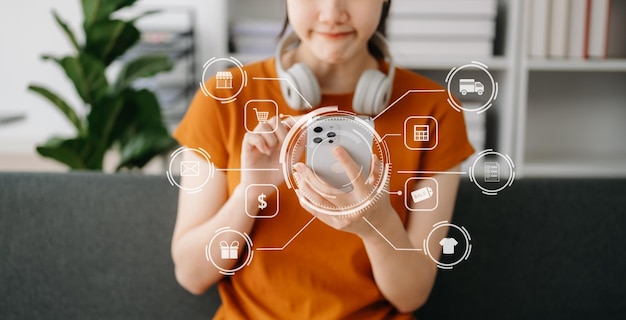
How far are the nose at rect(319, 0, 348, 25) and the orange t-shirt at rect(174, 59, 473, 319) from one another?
0.07m

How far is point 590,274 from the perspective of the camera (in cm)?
65

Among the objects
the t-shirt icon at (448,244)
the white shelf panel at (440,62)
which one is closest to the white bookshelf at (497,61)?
the white shelf panel at (440,62)

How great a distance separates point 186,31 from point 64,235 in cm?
29

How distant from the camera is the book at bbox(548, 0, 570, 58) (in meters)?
0.70

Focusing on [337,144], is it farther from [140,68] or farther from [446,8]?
[140,68]

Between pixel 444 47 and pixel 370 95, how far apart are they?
192 millimetres

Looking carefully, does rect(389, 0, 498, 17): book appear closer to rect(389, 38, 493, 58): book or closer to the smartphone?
rect(389, 38, 493, 58): book

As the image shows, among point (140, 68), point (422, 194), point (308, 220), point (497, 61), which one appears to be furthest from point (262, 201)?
point (140, 68)

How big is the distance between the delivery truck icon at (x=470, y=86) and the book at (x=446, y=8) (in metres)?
0.12

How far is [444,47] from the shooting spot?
697 mm

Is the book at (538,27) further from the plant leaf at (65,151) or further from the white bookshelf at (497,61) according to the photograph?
the plant leaf at (65,151)

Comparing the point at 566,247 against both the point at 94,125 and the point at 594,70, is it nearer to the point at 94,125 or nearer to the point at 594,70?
the point at 594,70

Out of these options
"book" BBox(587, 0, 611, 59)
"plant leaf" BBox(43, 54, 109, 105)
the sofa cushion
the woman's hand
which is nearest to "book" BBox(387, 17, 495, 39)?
"book" BBox(587, 0, 611, 59)

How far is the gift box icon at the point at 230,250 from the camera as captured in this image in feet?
1.89
